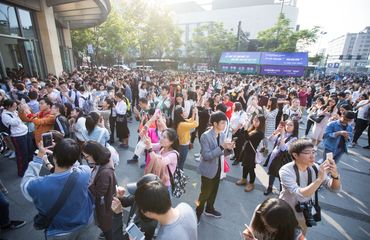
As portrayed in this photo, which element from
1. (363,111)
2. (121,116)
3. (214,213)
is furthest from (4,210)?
(363,111)

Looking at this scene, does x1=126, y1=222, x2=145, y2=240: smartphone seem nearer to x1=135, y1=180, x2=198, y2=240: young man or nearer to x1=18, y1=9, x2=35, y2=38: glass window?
x1=135, y1=180, x2=198, y2=240: young man

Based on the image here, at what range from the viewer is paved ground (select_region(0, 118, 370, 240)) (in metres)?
3.24

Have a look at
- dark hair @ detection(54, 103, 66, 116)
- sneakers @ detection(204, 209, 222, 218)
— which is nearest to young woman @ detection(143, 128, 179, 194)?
sneakers @ detection(204, 209, 222, 218)

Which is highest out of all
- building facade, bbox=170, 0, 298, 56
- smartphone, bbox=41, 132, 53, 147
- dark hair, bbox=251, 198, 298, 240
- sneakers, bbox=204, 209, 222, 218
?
building facade, bbox=170, 0, 298, 56

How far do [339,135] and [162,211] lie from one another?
427 centimetres

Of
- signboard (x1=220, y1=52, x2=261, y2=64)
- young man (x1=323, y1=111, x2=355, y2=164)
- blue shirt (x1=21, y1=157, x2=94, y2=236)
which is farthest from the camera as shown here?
signboard (x1=220, y1=52, x2=261, y2=64)

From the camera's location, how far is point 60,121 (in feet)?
13.6

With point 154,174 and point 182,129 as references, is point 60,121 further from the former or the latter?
point 154,174

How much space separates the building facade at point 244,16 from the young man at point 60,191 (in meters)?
54.9

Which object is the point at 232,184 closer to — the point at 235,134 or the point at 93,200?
the point at 235,134

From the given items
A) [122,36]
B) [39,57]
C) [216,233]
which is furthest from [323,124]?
[122,36]

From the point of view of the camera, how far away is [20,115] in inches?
169

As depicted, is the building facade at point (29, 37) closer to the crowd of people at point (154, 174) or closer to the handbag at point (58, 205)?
the crowd of people at point (154, 174)

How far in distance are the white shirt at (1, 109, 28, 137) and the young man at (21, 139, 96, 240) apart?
269cm
